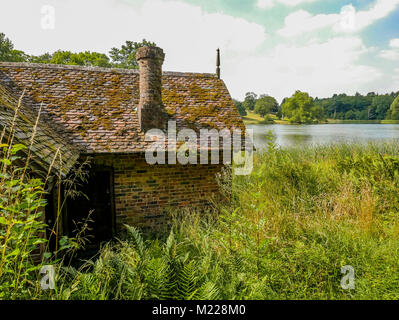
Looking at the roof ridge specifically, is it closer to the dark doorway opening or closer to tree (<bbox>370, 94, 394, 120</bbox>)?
the dark doorway opening

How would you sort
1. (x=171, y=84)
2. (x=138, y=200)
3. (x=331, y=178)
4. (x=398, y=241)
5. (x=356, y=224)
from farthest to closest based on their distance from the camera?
(x=171, y=84) < (x=331, y=178) < (x=138, y=200) < (x=356, y=224) < (x=398, y=241)

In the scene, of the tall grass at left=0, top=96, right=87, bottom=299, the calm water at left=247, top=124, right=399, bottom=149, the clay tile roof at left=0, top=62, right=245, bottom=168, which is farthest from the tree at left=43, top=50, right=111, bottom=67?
the tall grass at left=0, top=96, right=87, bottom=299

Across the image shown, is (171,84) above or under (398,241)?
above

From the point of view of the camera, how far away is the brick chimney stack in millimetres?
7266

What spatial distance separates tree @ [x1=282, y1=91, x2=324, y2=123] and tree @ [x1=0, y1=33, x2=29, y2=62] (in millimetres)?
40096

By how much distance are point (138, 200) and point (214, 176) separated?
94.6 inches

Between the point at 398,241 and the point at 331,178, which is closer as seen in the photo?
the point at 398,241

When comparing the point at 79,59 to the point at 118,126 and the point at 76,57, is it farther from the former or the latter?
the point at 118,126

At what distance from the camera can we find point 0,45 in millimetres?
27078

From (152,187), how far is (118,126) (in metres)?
2.00

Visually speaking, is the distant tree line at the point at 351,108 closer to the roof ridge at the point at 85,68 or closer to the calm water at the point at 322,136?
the calm water at the point at 322,136

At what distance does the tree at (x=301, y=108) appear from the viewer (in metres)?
43.4
